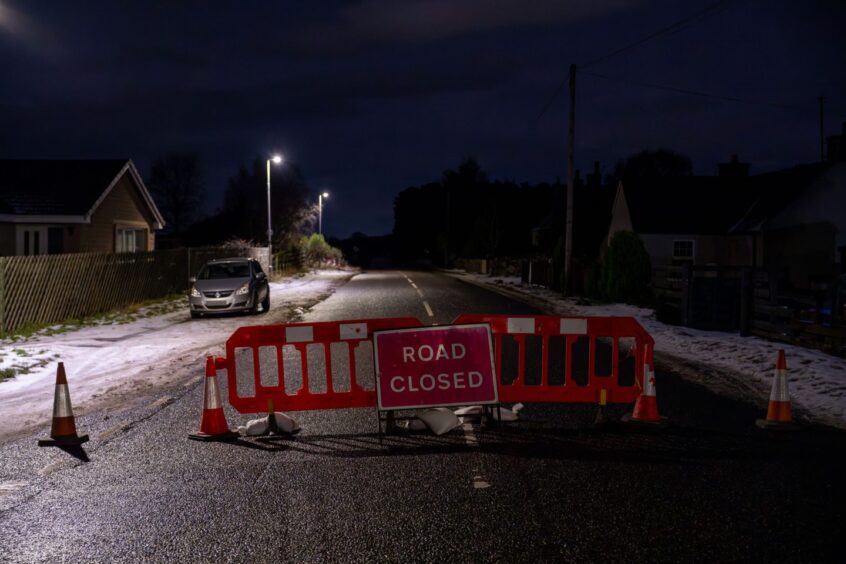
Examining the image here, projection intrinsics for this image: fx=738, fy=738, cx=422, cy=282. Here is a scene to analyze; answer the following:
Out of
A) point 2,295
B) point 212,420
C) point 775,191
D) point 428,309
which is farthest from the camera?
point 775,191

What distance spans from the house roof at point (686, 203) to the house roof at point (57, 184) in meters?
26.8

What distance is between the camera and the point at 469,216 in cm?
9894

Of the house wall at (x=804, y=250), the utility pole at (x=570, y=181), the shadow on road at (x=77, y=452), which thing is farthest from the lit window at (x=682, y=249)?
the shadow on road at (x=77, y=452)

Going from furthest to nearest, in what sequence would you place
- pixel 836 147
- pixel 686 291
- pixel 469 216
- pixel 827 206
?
pixel 469 216 < pixel 836 147 < pixel 827 206 < pixel 686 291

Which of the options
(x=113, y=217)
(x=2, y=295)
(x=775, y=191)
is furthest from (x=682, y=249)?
(x=2, y=295)

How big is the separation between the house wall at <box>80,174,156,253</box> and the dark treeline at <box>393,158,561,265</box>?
36.3 m

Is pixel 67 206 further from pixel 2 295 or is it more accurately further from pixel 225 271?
pixel 2 295

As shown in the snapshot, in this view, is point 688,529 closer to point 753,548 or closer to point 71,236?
point 753,548

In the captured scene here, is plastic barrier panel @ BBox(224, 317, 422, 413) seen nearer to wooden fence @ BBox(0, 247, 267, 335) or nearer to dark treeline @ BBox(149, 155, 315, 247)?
wooden fence @ BBox(0, 247, 267, 335)

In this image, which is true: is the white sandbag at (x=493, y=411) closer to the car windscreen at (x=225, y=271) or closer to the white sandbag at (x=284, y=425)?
the white sandbag at (x=284, y=425)

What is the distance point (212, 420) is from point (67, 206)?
23866mm

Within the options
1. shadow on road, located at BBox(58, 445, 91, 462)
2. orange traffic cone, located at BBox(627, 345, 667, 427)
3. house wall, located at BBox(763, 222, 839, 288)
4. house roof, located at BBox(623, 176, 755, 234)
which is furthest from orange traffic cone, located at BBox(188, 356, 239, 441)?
house roof, located at BBox(623, 176, 755, 234)

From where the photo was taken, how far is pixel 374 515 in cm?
482

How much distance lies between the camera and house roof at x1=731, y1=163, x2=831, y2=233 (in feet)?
107
